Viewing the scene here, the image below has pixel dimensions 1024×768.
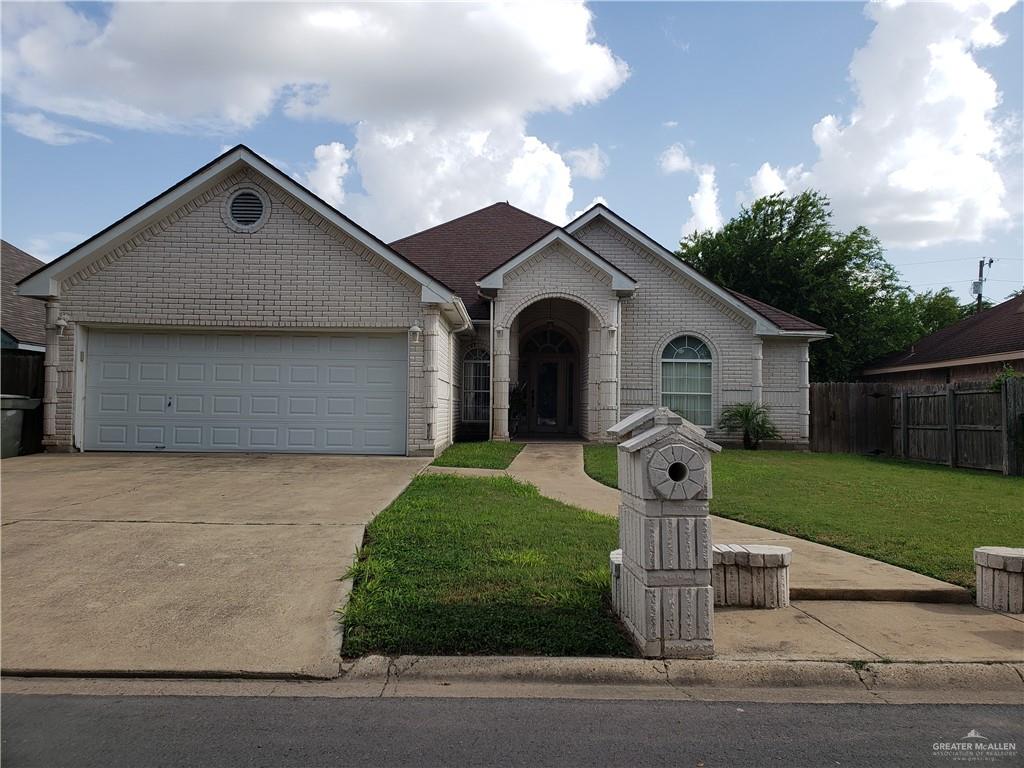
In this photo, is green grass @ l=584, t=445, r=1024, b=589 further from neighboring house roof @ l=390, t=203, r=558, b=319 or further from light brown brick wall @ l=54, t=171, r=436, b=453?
neighboring house roof @ l=390, t=203, r=558, b=319

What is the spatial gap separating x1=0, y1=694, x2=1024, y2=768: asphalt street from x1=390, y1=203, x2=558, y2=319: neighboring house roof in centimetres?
1644

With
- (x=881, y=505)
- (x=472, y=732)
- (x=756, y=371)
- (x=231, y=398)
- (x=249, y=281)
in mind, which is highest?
(x=249, y=281)

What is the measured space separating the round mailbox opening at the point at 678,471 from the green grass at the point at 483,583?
3.77ft

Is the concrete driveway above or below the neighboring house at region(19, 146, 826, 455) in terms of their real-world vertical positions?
below

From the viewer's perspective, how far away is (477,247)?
22500 millimetres

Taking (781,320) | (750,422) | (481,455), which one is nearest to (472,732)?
(481,455)

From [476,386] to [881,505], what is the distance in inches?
465

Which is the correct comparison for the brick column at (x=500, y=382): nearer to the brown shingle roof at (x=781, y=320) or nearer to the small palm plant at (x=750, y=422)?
the small palm plant at (x=750, y=422)

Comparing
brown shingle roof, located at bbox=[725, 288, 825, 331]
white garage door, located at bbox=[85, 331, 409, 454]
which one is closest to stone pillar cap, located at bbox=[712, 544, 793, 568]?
white garage door, located at bbox=[85, 331, 409, 454]

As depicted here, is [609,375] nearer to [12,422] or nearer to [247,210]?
[247,210]

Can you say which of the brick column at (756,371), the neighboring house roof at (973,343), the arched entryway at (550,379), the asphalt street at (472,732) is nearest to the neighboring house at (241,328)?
the arched entryway at (550,379)

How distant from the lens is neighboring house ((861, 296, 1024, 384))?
20891mm

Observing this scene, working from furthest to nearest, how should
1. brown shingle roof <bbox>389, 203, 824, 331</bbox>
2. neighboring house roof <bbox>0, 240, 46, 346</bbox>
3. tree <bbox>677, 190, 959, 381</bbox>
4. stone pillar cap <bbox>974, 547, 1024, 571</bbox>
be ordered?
tree <bbox>677, 190, 959, 381</bbox>
brown shingle roof <bbox>389, 203, 824, 331</bbox>
neighboring house roof <bbox>0, 240, 46, 346</bbox>
stone pillar cap <bbox>974, 547, 1024, 571</bbox>

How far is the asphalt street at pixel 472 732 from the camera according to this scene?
11.1 ft
